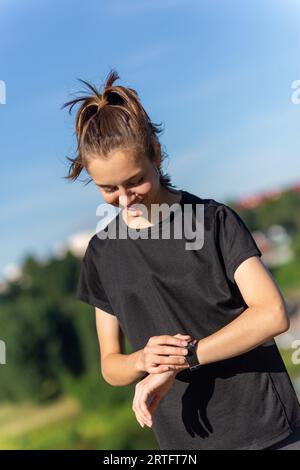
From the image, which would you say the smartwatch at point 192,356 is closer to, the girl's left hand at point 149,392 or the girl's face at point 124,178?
the girl's left hand at point 149,392

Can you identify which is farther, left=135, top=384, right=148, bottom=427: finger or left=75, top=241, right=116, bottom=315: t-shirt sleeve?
left=75, top=241, right=116, bottom=315: t-shirt sleeve

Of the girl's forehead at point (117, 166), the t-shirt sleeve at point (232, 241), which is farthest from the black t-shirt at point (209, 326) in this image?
the girl's forehead at point (117, 166)

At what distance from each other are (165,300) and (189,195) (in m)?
0.19

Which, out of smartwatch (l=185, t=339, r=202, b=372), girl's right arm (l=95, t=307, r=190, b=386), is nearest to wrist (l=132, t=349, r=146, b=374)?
girl's right arm (l=95, t=307, r=190, b=386)

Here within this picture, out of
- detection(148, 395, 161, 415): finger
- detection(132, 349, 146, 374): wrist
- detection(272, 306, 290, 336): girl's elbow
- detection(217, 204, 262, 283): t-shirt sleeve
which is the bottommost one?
detection(148, 395, 161, 415): finger

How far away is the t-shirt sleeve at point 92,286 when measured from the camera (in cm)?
166

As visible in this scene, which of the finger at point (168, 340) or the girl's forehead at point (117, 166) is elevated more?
the girl's forehead at point (117, 166)

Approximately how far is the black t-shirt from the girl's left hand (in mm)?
81

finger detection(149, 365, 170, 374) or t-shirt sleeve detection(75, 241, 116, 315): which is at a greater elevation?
t-shirt sleeve detection(75, 241, 116, 315)

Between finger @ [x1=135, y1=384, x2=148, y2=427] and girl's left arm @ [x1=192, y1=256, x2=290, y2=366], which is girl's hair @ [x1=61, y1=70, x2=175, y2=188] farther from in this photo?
finger @ [x1=135, y1=384, x2=148, y2=427]

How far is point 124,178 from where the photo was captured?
146 cm

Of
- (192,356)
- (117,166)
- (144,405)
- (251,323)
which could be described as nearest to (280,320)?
(251,323)

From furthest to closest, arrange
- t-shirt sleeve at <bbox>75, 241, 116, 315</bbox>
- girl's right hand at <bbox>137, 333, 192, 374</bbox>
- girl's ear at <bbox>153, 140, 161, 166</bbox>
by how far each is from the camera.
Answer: t-shirt sleeve at <bbox>75, 241, 116, 315</bbox> → girl's ear at <bbox>153, 140, 161, 166</bbox> → girl's right hand at <bbox>137, 333, 192, 374</bbox>

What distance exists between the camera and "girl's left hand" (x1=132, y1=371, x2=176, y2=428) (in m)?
1.46
